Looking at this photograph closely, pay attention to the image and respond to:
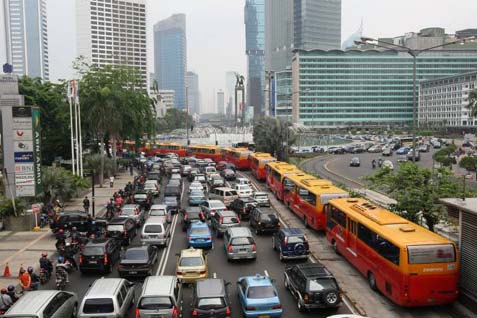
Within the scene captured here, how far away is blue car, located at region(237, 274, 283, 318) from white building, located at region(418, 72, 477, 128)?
440 ft

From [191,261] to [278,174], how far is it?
21842 mm

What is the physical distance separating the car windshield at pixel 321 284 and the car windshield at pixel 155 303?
4.59 metres

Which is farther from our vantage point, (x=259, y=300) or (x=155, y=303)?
(x=259, y=300)

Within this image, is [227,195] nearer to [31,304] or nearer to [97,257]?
[97,257]

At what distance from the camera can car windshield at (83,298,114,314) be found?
14422 millimetres

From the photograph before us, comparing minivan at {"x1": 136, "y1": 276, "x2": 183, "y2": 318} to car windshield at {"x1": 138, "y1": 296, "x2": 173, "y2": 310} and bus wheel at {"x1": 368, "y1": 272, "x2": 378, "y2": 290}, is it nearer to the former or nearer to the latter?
car windshield at {"x1": 138, "y1": 296, "x2": 173, "y2": 310}

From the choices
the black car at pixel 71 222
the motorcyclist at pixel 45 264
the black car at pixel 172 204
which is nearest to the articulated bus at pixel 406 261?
the motorcyclist at pixel 45 264

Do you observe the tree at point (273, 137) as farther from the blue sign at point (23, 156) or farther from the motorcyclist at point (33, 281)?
the motorcyclist at point (33, 281)

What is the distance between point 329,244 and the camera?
25.8 metres

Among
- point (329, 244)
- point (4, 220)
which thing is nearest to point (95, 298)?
point (329, 244)

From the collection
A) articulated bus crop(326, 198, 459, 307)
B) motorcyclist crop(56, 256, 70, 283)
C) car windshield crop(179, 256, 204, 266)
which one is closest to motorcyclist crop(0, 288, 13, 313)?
motorcyclist crop(56, 256, 70, 283)

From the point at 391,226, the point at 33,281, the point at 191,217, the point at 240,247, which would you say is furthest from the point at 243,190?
the point at 33,281

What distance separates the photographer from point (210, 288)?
1524 centimetres

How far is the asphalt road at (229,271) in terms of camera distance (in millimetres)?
16652
